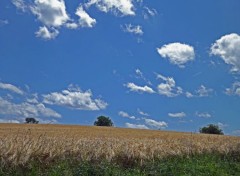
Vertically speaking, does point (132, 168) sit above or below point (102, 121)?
below

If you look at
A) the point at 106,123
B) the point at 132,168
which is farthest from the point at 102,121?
the point at 132,168

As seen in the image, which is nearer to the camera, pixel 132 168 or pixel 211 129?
pixel 132 168

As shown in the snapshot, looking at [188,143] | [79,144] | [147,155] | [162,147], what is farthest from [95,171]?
[188,143]

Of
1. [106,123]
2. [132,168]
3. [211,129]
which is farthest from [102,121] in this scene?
[132,168]

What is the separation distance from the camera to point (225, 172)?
655 inches

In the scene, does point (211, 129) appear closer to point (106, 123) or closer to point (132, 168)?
point (106, 123)

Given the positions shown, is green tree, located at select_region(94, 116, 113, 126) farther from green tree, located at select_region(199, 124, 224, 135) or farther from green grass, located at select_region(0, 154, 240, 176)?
green grass, located at select_region(0, 154, 240, 176)

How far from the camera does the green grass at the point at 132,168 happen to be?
506 inches

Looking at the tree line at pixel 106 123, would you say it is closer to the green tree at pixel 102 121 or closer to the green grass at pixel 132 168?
the green tree at pixel 102 121

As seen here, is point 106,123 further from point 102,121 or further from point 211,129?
Result: point 211,129

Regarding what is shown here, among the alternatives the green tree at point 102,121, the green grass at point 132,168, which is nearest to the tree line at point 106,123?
the green tree at point 102,121

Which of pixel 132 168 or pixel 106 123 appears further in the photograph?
pixel 106 123

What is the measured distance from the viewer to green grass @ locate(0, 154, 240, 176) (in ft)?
42.1

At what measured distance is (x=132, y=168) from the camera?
15.4 m
